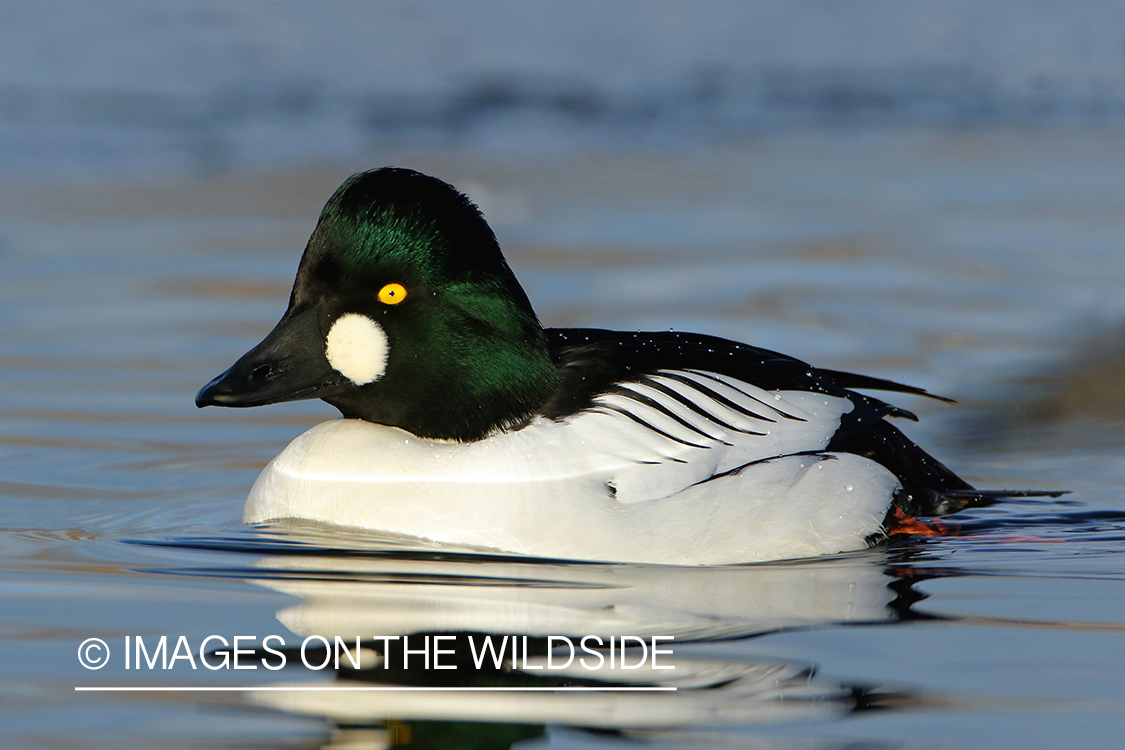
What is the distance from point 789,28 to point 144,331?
859 cm

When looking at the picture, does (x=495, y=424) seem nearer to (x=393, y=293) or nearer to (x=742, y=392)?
(x=393, y=293)

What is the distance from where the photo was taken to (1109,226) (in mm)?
9898

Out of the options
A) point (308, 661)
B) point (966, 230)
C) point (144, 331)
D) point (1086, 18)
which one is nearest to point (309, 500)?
point (308, 661)

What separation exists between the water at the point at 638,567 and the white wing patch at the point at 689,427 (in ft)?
1.14

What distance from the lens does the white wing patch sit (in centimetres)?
441

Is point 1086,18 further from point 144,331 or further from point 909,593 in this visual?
point 909,593

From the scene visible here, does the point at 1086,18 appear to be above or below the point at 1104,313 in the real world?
above

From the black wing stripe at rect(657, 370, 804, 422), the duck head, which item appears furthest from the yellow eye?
the black wing stripe at rect(657, 370, 804, 422)

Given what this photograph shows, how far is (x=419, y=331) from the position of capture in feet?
14.9

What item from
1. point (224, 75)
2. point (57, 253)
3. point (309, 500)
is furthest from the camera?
point (224, 75)

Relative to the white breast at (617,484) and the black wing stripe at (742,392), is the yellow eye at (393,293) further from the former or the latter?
the black wing stripe at (742,392)

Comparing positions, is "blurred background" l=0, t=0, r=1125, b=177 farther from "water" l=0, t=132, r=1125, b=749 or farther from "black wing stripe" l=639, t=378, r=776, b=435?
"black wing stripe" l=639, t=378, r=776, b=435

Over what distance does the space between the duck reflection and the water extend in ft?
0.04

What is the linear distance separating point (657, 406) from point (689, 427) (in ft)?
0.38
